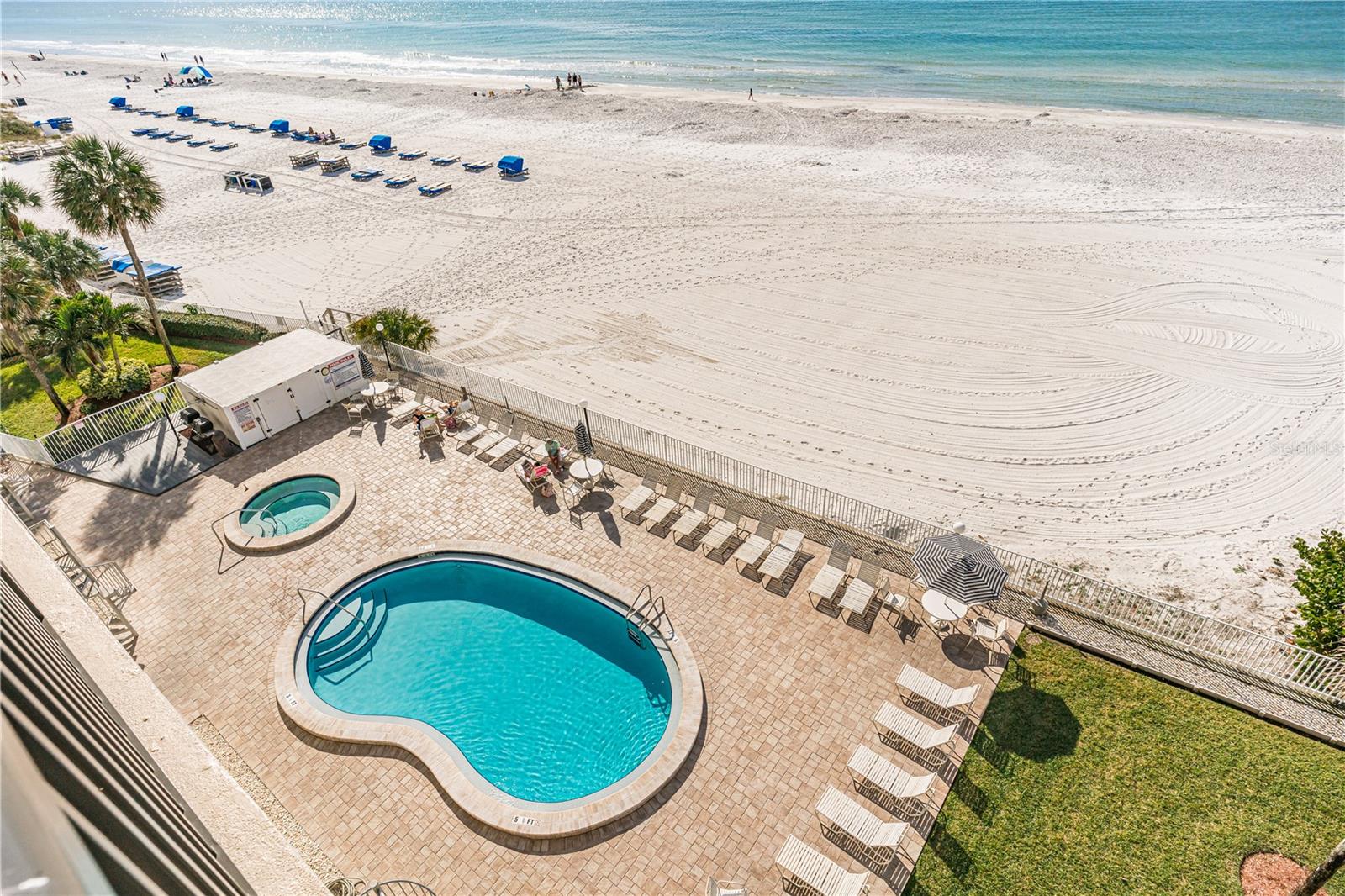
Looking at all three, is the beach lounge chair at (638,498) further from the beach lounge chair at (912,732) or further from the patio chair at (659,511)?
the beach lounge chair at (912,732)

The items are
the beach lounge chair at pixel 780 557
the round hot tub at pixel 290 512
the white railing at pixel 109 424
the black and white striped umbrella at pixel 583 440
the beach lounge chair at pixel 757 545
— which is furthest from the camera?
the white railing at pixel 109 424

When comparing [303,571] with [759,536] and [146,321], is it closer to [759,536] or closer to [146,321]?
[759,536]

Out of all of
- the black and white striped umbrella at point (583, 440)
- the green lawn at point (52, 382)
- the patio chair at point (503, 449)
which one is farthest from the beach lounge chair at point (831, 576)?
the green lawn at point (52, 382)

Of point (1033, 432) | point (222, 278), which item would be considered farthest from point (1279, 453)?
point (222, 278)

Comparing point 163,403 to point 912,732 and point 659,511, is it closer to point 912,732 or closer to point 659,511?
point 659,511

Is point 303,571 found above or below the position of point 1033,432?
below
